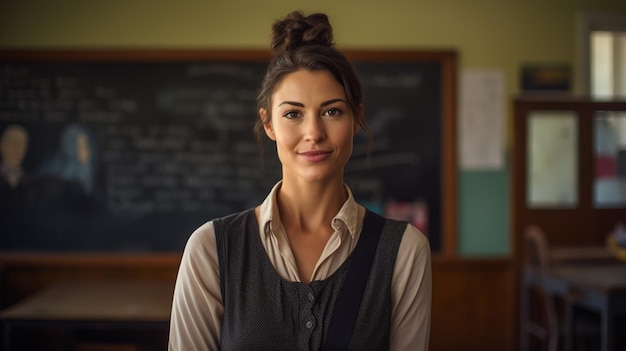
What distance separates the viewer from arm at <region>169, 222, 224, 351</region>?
1.20 meters

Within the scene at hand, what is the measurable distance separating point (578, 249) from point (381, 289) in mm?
3230

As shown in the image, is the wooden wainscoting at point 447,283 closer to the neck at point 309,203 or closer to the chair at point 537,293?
the chair at point 537,293

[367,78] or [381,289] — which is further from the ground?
[367,78]

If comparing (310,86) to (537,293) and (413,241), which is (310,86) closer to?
(413,241)

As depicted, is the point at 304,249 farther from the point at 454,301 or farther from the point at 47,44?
the point at 47,44

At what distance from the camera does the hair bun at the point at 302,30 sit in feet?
4.13

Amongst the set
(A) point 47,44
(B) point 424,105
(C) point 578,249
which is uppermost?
(A) point 47,44

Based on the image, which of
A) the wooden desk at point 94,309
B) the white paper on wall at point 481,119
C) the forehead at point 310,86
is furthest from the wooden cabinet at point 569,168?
the forehead at point 310,86

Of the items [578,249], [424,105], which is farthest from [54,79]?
[578,249]

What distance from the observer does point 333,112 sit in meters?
1.23

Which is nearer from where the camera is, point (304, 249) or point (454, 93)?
point (304, 249)

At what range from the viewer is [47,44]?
4086 millimetres

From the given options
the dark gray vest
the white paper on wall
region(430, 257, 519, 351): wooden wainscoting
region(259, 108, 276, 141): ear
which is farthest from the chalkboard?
the dark gray vest

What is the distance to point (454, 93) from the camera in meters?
4.08
